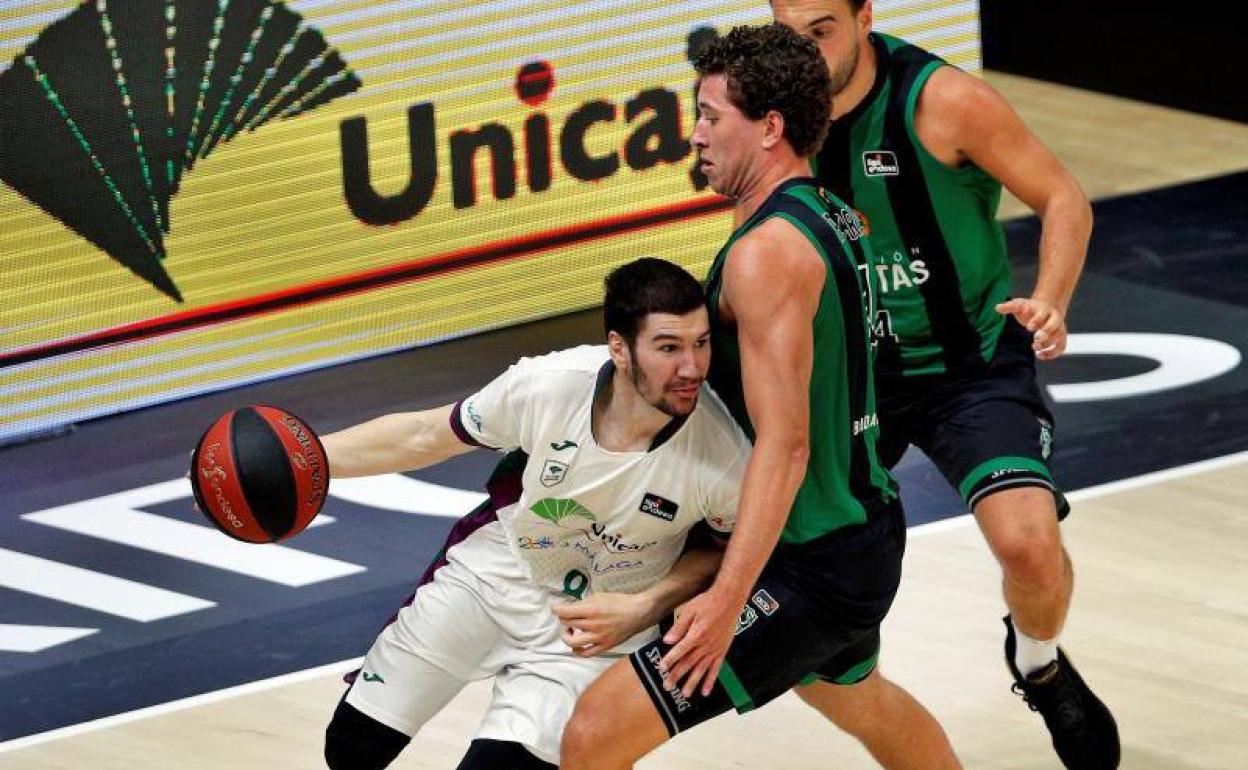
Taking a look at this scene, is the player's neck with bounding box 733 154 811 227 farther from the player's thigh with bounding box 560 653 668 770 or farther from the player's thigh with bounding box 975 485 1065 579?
the player's thigh with bounding box 975 485 1065 579

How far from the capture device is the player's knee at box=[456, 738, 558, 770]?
468 centimetres

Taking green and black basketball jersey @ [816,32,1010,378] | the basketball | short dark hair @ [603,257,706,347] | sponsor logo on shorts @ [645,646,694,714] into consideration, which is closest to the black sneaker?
green and black basketball jersey @ [816,32,1010,378]

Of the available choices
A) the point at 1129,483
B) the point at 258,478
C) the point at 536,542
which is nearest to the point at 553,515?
the point at 536,542

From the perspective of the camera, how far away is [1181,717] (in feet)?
19.4

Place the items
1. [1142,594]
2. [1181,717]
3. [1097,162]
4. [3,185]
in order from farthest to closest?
[1097,162]
[3,185]
[1142,594]
[1181,717]

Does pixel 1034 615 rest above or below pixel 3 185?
below

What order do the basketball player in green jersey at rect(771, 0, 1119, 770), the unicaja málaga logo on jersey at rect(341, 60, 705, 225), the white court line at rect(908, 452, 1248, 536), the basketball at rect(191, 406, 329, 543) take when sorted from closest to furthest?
the basketball at rect(191, 406, 329, 543) < the basketball player in green jersey at rect(771, 0, 1119, 770) < the white court line at rect(908, 452, 1248, 536) < the unicaja málaga logo on jersey at rect(341, 60, 705, 225)

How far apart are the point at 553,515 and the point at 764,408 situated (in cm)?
57

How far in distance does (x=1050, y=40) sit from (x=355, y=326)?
16.9 feet

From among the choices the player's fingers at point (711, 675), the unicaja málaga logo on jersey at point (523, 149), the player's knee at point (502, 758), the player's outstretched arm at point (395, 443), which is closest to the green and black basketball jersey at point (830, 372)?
the player's fingers at point (711, 675)

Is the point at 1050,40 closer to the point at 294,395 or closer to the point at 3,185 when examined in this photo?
the point at 294,395

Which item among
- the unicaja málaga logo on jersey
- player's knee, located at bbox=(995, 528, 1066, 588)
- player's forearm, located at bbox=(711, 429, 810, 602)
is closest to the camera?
player's forearm, located at bbox=(711, 429, 810, 602)

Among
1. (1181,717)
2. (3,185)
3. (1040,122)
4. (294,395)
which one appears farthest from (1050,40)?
(1181,717)

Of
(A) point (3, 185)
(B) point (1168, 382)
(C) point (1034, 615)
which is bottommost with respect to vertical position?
(B) point (1168, 382)
